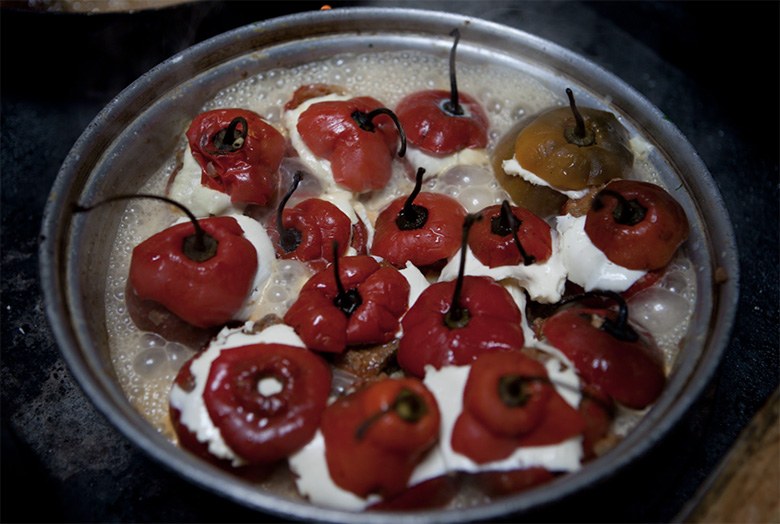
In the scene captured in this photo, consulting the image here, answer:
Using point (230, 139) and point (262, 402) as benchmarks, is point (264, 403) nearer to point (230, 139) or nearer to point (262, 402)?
point (262, 402)

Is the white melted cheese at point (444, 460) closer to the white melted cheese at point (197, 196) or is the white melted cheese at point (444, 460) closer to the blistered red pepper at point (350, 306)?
the blistered red pepper at point (350, 306)

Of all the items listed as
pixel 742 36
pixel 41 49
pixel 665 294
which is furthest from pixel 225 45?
pixel 742 36

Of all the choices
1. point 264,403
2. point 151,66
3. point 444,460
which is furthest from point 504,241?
point 151,66

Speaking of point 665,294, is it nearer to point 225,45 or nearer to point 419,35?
point 419,35

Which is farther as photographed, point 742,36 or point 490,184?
point 742,36

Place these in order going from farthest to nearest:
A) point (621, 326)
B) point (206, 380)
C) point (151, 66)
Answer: point (151, 66), point (621, 326), point (206, 380)

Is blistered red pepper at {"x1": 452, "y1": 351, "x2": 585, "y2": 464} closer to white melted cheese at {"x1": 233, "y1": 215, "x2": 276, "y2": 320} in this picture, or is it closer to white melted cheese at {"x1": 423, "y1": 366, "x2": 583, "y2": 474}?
white melted cheese at {"x1": 423, "y1": 366, "x2": 583, "y2": 474}
